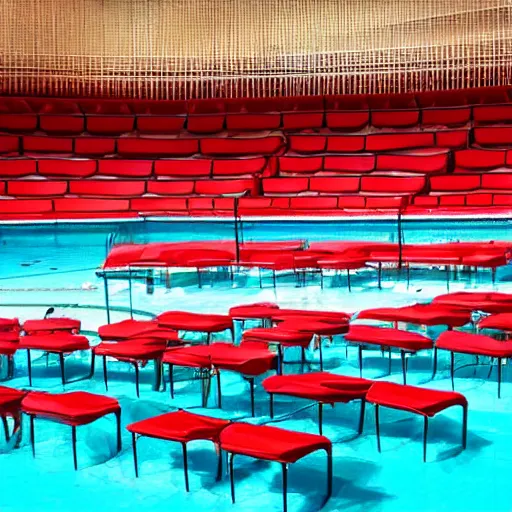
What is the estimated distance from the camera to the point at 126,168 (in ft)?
34.6

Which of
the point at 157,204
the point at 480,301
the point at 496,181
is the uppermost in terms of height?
the point at 496,181

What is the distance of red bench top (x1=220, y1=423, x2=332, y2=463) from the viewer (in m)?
2.64

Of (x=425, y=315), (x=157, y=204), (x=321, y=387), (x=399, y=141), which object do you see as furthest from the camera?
(x=399, y=141)

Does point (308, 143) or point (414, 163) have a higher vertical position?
point (308, 143)

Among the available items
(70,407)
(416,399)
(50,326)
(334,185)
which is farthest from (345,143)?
(70,407)

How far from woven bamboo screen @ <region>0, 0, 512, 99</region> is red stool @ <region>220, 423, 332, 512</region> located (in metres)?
7.82

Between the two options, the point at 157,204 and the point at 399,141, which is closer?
the point at 157,204

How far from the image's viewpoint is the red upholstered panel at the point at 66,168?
1042 centimetres

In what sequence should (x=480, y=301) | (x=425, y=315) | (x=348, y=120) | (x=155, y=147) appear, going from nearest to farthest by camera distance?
(x=425, y=315) < (x=480, y=301) < (x=155, y=147) < (x=348, y=120)

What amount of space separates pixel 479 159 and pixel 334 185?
2055mm

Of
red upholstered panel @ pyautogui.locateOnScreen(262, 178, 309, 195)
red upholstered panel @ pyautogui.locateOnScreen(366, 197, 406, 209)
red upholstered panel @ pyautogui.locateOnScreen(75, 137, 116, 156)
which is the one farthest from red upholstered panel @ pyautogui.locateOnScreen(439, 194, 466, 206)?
red upholstered panel @ pyautogui.locateOnScreen(75, 137, 116, 156)

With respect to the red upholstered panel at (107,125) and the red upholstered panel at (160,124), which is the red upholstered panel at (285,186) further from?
the red upholstered panel at (107,125)

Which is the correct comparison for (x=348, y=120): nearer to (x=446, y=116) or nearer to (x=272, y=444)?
(x=446, y=116)

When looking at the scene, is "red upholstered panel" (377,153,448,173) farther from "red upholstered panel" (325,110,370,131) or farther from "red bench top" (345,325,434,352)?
"red bench top" (345,325,434,352)
